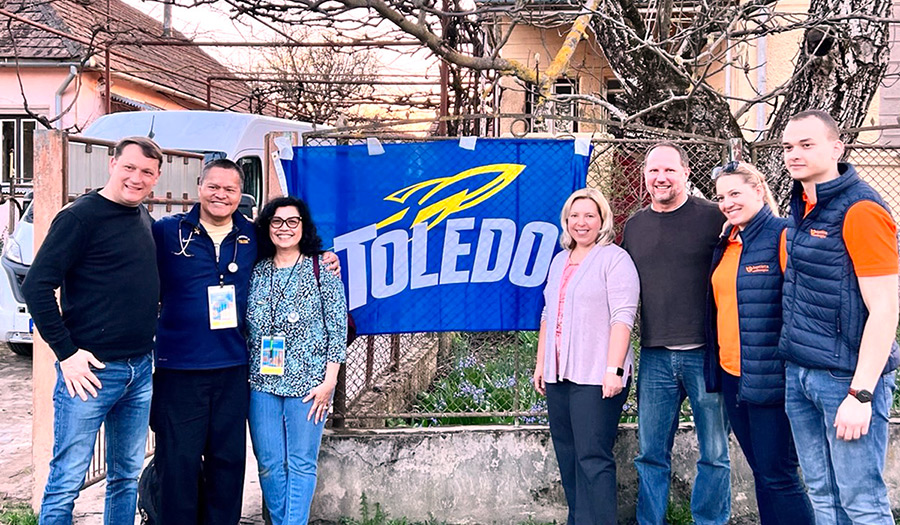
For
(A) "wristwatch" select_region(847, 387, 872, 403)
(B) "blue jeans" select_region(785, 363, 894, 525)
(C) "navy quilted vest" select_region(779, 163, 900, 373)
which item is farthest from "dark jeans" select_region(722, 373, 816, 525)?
(A) "wristwatch" select_region(847, 387, 872, 403)

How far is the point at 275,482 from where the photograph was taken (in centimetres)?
403

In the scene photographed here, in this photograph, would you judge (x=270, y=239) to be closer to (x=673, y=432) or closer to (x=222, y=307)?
(x=222, y=307)

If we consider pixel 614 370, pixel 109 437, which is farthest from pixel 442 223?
pixel 109 437

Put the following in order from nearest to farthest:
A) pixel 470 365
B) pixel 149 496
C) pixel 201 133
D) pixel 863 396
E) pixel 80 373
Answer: pixel 863 396
pixel 80 373
pixel 149 496
pixel 470 365
pixel 201 133

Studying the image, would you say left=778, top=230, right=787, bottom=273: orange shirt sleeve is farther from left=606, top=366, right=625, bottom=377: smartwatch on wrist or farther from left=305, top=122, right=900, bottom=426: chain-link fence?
left=305, top=122, right=900, bottom=426: chain-link fence

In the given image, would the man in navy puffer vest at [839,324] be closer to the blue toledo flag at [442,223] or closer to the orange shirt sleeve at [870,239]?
the orange shirt sleeve at [870,239]

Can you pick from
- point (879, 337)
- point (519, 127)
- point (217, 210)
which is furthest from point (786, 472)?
point (519, 127)

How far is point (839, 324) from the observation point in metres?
3.22

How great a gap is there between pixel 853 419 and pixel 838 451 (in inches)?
7.7

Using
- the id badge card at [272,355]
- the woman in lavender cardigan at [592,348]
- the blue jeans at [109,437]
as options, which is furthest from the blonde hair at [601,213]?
the blue jeans at [109,437]

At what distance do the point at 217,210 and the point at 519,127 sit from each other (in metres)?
8.39

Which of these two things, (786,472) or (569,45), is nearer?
(786,472)

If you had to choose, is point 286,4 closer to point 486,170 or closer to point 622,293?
point 486,170

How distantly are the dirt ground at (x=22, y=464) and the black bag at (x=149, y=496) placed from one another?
2.18ft
